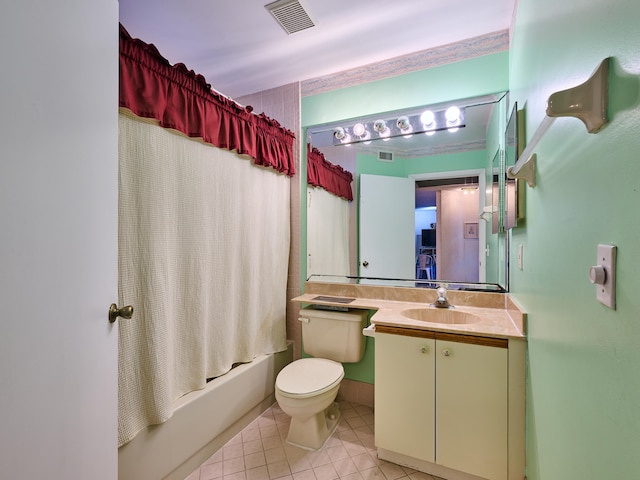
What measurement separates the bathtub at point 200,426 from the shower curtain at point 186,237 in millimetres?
64

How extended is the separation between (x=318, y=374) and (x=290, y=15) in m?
2.09

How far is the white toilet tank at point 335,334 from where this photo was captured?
6.57 feet

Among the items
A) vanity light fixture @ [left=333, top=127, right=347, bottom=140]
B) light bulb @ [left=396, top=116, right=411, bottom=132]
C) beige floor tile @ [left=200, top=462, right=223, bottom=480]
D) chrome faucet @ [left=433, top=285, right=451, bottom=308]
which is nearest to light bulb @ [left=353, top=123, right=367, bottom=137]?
vanity light fixture @ [left=333, top=127, right=347, bottom=140]

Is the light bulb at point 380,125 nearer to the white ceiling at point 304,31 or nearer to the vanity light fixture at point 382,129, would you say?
the vanity light fixture at point 382,129

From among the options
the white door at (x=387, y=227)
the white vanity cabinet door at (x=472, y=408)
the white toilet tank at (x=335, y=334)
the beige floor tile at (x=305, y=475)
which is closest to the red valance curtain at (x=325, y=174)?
the white door at (x=387, y=227)

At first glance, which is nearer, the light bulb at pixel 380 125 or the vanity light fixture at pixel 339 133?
the light bulb at pixel 380 125

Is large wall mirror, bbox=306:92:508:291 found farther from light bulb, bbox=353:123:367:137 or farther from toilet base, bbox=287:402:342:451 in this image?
toilet base, bbox=287:402:342:451

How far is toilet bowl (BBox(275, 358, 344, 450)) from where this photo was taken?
5.28ft

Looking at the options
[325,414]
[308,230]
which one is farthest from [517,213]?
[325,414]

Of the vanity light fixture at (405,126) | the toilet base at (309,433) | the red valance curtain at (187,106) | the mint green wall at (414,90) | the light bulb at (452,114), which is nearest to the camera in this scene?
the red valance curtain at (187,106)

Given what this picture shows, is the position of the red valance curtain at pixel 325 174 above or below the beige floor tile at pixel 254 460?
above

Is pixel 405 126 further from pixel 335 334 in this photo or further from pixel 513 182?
pixel 335 334

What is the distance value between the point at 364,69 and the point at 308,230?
50.3 inches

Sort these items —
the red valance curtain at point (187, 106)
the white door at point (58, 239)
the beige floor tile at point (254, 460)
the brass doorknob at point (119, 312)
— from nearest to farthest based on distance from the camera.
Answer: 1. the white door at point (58, 239)
2. the brass doorknob at point (119, 312)
3. the red valance curtain at point (187, 106)
4. the beige floor tile at point (254, 460)
